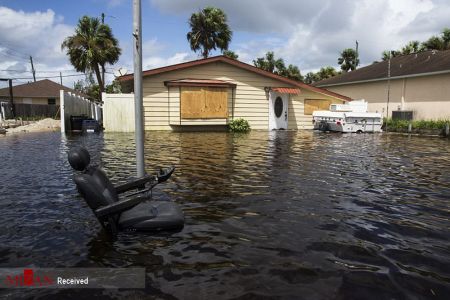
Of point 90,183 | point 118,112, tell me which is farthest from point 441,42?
point 90,183

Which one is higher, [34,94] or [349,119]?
[34,94]

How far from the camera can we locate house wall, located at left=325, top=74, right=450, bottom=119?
2588cm

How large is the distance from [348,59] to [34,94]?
44000 mm

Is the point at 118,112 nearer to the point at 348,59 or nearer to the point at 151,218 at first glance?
the point at 151,218

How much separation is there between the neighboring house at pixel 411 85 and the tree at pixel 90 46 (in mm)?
22777

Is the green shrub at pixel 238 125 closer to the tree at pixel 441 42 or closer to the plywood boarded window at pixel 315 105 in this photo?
the plywood boarded window at pixel 315 105

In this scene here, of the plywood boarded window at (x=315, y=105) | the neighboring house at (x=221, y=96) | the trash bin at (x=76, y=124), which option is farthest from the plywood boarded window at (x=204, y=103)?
the plywood boarded window at (x=315, y=105)

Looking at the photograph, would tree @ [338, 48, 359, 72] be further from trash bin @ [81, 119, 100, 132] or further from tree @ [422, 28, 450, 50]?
trash bin @ [81, 119, 100, 132]

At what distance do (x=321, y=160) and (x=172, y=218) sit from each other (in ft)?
26.2

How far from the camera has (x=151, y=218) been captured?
4.92 metres

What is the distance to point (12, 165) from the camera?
10.5 m

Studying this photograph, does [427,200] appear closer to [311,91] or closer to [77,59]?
[311,91]

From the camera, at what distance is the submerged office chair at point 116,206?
4367mm

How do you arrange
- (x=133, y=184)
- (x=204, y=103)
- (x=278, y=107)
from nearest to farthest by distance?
(x=133, y=184) → (x=204, y=103) → (x=278, y=107)
